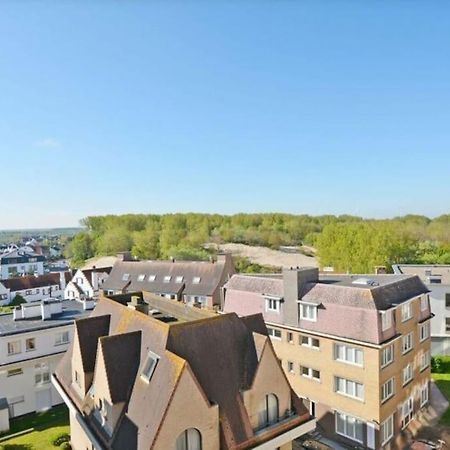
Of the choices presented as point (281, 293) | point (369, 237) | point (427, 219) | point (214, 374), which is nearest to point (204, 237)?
point (369, 237)

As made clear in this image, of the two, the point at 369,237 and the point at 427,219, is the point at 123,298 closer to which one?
the point at 369,237

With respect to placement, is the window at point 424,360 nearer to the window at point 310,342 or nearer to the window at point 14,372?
the window at point 310,342

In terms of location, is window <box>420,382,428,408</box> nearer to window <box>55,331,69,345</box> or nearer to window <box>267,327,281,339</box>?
window <box>267,327,281,339</box>

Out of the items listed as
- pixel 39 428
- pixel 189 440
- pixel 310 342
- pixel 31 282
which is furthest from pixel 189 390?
pixel 31 282

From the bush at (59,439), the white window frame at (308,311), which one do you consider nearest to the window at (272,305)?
the white window frame at (308,311)

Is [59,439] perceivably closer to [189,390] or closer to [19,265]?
[189,390]

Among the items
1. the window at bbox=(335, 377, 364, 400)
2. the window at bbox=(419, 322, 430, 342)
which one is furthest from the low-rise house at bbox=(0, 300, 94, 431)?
the window at bbox=(419, 322, 430, 342)
